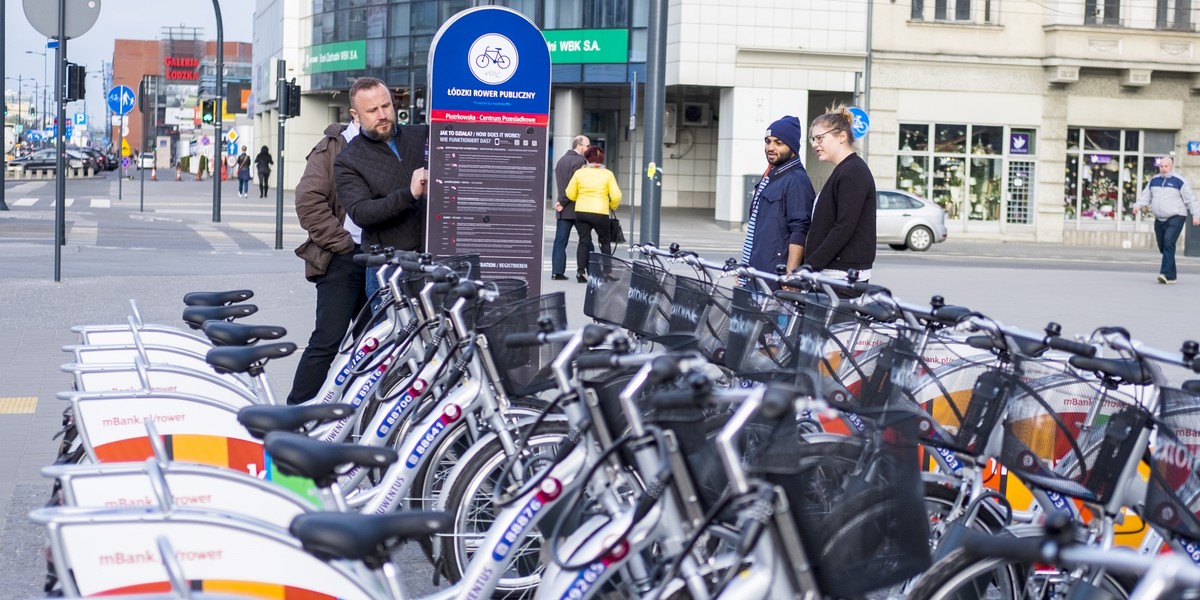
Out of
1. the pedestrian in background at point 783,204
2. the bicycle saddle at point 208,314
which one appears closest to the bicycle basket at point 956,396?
the bicycle saddle at point 208,314

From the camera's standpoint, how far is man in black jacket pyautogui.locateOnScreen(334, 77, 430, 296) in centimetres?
711

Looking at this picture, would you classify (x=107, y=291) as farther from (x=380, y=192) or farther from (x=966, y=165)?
(x=966, y=165)

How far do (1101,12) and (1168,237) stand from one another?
56.6ft

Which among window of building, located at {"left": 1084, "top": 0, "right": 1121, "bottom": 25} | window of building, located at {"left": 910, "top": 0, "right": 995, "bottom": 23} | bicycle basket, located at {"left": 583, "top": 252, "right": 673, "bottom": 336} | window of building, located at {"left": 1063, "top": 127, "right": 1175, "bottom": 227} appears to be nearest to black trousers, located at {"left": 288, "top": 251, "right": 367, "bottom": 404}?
bicycle basket, located at {"left": 583, "top": 252, "right": 673, "bottom": 336}

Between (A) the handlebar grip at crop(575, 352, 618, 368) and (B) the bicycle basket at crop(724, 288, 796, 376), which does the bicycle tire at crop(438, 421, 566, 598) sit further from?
(A) the handlebar grip at crop(575, 352, 618, 368)

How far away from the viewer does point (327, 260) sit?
287 inches

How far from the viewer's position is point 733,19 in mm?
36625

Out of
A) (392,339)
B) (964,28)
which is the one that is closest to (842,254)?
(392,339)

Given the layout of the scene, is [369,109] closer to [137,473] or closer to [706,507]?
[137,473]

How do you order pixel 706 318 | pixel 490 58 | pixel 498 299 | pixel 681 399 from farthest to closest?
pixel 490 58
pixel 706 318
pixel 498 299
pixel 681 399

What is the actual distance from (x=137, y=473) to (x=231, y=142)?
57.5 meters

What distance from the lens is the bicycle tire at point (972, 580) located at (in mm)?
3166

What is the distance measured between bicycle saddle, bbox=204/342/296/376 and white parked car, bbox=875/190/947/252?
26.5 metres

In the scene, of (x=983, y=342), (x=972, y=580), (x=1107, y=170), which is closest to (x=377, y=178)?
(x=983, y=342)
